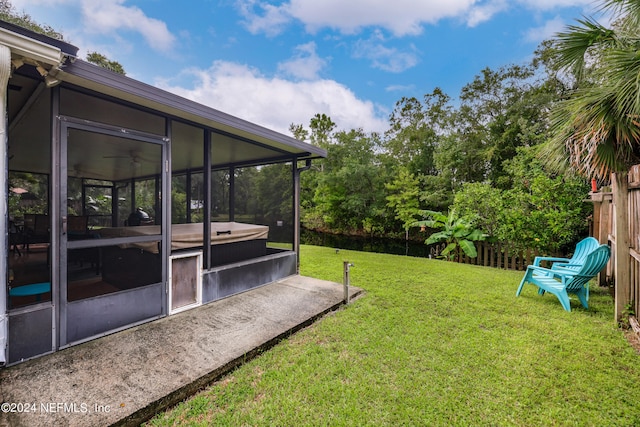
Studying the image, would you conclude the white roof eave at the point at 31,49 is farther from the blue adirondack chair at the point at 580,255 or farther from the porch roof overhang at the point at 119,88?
the blue adirondack chair at the point at 580,255

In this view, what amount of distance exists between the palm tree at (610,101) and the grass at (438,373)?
1.18 m

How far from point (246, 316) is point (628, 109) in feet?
15.7

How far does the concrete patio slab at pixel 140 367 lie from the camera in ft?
6.16

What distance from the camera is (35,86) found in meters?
2.68

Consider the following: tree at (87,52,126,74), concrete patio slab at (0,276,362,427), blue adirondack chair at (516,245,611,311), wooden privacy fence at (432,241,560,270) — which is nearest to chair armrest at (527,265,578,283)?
blue adirondack chair at (516,245,611,311)

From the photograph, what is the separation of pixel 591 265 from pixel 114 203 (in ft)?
20.9

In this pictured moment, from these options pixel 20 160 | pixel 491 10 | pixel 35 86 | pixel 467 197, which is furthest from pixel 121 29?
pixel 467 197

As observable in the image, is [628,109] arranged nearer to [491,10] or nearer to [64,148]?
[64,148]

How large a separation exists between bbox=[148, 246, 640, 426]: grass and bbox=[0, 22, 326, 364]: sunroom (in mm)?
1553

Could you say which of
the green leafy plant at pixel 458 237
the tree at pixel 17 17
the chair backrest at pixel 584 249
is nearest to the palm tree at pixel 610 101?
the chair backrest at pixel 584 249

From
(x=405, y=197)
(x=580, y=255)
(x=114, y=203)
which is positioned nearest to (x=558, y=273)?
(x=580, y=255)

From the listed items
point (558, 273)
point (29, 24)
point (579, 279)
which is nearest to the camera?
point (579, 279)

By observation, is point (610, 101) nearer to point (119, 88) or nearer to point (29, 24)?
point (119, 88)

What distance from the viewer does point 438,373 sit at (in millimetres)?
2467
